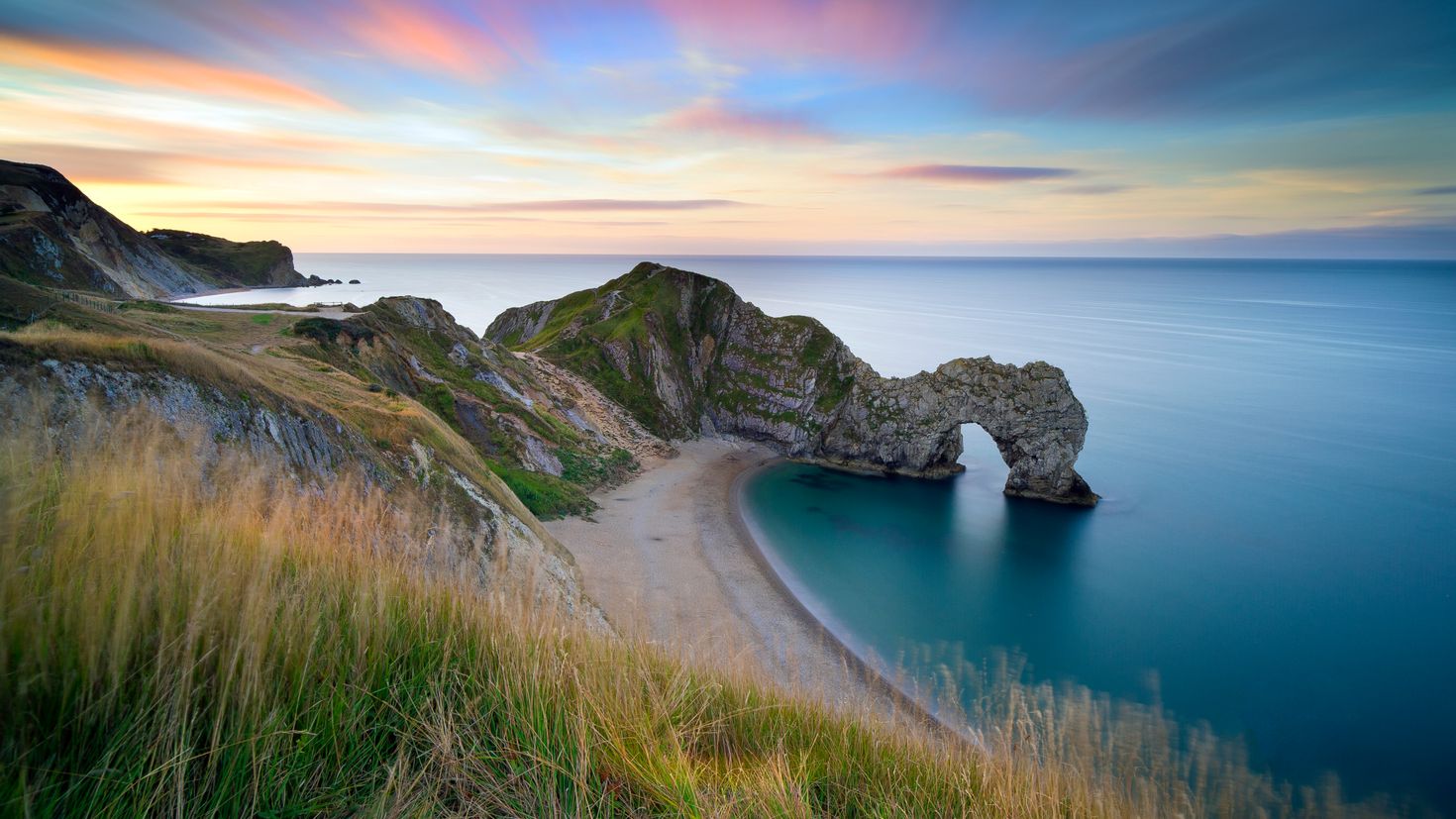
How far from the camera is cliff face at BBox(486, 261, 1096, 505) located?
45594 mm

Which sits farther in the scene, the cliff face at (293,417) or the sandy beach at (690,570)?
the sandy beach at (690,570)

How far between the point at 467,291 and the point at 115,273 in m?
96.0

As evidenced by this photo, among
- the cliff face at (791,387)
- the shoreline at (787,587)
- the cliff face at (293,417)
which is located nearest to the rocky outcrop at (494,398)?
the cliff face at (791,387)

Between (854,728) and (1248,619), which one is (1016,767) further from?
(1248,619)

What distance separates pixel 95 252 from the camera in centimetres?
5609

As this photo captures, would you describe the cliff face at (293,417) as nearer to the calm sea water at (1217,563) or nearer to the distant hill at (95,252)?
the calm sea water at (1217,563)

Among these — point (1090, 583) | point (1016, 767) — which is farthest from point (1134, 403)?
point (1016, 767)

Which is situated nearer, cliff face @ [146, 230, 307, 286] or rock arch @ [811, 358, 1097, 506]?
rock arch @ [811, 358, 1097, 506]

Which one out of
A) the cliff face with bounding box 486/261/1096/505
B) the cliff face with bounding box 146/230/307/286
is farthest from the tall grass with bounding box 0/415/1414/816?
the cliff face with bounding box 146/230/307/286

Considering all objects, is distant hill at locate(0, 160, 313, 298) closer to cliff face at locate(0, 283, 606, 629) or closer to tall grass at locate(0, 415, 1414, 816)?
cliff face at locate(0, 283, 606, 629)

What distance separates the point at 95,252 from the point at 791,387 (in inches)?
2536

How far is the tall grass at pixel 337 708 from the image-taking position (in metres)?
2.59

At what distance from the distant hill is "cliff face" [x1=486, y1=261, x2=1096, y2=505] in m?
32.6

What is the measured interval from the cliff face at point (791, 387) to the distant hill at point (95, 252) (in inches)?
1285
